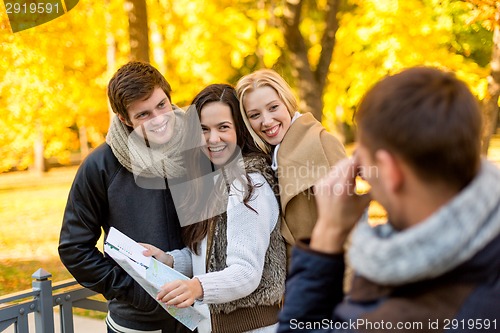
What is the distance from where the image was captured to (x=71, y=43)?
32.1ft

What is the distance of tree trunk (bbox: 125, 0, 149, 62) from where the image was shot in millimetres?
7270

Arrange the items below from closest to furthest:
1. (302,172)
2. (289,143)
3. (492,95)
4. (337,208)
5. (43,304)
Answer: (337,208) → (302,172) → (289,143) → (43,304) → (492,95)

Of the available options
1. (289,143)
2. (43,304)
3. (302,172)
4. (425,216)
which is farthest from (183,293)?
(43,304)

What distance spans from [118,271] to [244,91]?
100 centimetres

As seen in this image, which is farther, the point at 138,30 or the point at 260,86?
the point at 138,30

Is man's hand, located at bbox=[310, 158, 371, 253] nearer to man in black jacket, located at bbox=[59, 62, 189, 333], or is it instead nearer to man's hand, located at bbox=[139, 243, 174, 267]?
A: man's hand, located at bbox=[139, 243, 174, 267]

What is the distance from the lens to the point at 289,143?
2.47 metres

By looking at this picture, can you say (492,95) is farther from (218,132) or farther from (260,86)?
(218,132)

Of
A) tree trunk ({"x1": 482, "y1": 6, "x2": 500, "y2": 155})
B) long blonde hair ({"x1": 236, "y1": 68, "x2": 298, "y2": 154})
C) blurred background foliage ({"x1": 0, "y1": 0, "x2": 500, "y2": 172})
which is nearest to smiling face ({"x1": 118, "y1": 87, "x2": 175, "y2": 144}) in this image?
long blonde hair ({"x1": 236, "y1": 68, "x2": 298, "y2": 154})

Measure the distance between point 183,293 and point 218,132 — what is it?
28.5 inches

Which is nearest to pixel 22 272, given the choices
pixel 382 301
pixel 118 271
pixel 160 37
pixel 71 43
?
pixel 71 43

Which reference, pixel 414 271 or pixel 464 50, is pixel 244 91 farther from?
pixel 464 50

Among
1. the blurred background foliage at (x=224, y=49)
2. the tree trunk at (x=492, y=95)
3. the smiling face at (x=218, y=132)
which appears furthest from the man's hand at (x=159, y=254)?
the tree trunk at (x=492, y=95)

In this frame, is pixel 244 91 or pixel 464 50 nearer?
pixel 244 91
